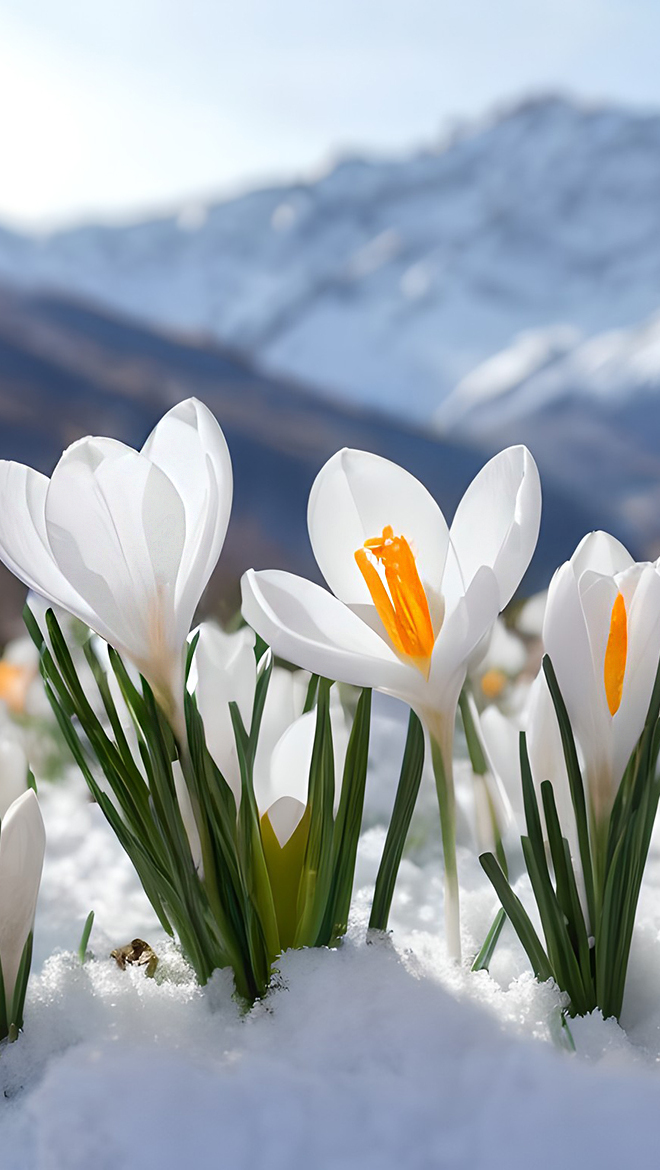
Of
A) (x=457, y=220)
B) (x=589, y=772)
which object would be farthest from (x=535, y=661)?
(x=457, y=220)

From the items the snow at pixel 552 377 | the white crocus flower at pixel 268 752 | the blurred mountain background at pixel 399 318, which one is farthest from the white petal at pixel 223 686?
the snow at pixel 552 377

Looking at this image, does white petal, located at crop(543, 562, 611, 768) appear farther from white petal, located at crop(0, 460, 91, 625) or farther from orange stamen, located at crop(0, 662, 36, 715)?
orange stamen, located at crop(0, 662, 36, 715)

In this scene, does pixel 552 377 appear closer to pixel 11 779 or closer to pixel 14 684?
pixel 14 684

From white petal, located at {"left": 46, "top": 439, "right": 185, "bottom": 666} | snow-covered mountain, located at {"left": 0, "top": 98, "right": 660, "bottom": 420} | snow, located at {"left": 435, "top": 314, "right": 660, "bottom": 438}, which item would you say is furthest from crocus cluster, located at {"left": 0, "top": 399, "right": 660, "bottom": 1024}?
snow-covered mountain, located at {"left": 0, "top": 98, "right": 660, "bottom": 420}

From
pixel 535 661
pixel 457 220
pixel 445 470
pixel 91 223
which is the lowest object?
pixel 535 661

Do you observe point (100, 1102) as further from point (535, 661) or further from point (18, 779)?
point (535, 661)

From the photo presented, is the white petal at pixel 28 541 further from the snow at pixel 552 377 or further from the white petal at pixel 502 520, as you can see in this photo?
the snow at pixel 552 377

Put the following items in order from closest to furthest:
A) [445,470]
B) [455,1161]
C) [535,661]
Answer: [455,1161]
[535,661]
[445,470]
